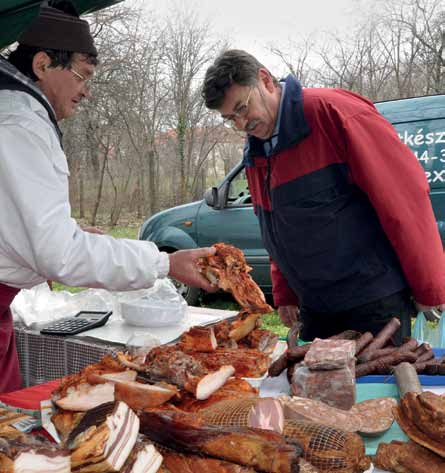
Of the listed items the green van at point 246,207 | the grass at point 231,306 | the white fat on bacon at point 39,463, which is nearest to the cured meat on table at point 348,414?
the white fat on bacon at point 39,463

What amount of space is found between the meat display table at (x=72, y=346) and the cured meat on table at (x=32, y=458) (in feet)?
5.93

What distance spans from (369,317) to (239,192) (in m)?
5.15

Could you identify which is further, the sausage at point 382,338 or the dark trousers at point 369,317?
the dark trousers at point 369,317

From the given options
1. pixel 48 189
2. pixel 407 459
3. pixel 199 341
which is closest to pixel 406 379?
pixel 407 459

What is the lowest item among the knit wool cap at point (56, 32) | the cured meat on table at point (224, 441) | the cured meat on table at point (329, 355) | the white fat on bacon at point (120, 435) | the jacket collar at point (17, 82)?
the cured meat on table at point (329, 355)

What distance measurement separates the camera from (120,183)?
1555 cm

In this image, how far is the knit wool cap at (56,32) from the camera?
2.30 m

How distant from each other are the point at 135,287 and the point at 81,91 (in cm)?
87

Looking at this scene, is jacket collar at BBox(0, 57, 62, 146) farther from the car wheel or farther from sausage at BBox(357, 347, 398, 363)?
the car wheel

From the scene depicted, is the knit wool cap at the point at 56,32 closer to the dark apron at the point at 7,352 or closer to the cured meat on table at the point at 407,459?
the dark apron at the point at 7,352

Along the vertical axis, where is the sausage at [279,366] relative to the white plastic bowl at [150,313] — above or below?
above

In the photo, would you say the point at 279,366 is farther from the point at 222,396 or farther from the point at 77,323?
the point at 77,323

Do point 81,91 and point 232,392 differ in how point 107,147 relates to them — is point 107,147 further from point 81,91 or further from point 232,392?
point 232,392

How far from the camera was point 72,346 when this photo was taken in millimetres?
2988
